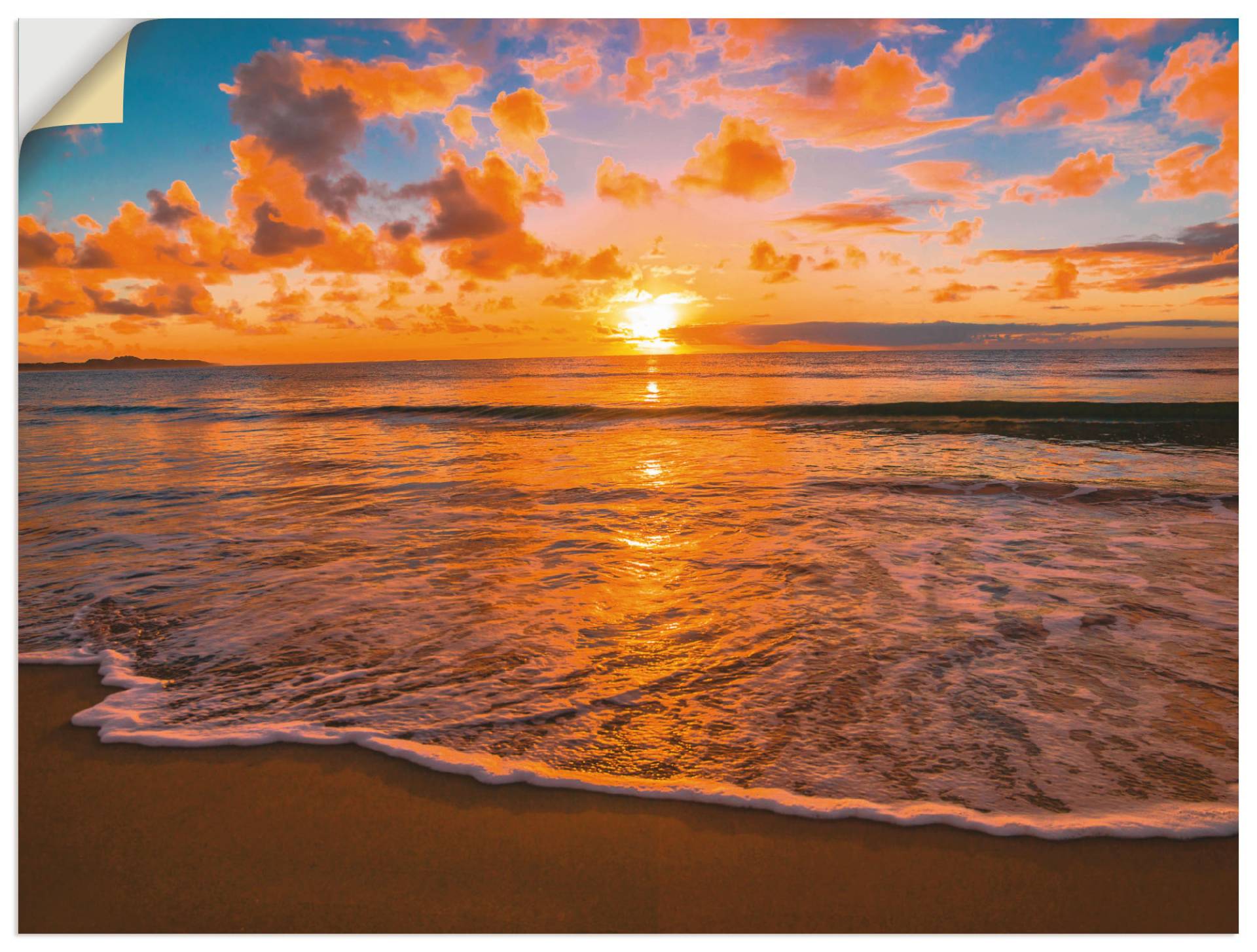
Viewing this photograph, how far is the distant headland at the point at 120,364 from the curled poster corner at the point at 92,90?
5.37 meters

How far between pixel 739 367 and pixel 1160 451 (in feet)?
57.2

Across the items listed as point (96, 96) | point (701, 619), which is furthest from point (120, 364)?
point (701, 619)

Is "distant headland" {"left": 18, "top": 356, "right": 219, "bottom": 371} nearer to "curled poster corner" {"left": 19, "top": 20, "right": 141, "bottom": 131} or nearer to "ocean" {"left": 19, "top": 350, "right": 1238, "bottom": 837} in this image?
"ocean" {"left": 19, "top": 350, "right": 1238, "bottom": 837}

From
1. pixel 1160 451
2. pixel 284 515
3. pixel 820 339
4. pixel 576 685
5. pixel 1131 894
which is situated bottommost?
pixel 1131 894

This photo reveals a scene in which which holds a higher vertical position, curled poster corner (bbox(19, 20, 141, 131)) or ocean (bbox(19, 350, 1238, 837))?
curled poster corner (bbox(19, 20, 141, 131))

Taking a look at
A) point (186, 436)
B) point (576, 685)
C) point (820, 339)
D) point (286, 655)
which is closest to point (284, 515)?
point (286, 655)

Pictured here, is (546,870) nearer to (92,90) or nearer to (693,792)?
(693,792)

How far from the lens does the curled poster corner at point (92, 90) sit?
3047mm

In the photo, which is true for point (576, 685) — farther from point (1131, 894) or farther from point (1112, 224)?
point (1112, 224)

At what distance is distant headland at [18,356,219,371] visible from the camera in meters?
8.67

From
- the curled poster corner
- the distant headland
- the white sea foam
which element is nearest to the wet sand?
the white sea foam

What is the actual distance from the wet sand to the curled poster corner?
10.1 ft

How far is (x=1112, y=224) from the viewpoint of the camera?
573cm

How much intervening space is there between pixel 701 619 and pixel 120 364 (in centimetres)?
1200
